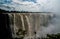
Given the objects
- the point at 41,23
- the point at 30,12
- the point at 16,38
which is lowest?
the point at 16,38

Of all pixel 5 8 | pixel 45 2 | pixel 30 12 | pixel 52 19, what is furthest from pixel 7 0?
pixel 52 19

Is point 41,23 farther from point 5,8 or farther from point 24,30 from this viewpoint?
point 5,8

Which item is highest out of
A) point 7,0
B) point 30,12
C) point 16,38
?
point 7,0

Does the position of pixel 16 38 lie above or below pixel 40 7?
below

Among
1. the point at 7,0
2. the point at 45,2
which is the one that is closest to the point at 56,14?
the point at 45,2

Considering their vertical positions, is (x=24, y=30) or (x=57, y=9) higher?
(x=57, y=9)

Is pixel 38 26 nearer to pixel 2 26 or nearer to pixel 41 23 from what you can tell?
pixel 41 23
